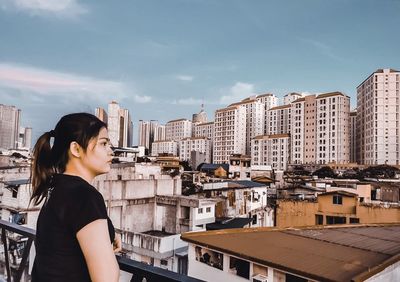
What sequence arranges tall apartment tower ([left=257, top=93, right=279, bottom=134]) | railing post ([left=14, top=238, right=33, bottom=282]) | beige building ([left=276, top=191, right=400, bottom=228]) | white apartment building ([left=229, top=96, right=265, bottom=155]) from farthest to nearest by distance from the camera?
tall apartment tower ([left=257, top=93, right=279, bottom=134]), white apartment building ([left=229, top=96, right=265, bottom=155]), beige building ([left=276, top=191, right=400, bottom=228]), railing post ([left=14, top=238, right=33, bottom=282])

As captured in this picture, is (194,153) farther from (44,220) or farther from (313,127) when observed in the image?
(44,220)

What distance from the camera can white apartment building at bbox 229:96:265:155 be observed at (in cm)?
11200

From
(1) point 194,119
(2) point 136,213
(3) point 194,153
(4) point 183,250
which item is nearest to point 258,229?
(4) point 183,250

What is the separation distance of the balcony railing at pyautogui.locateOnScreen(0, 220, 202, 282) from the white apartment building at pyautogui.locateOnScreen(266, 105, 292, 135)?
10316 centimetres

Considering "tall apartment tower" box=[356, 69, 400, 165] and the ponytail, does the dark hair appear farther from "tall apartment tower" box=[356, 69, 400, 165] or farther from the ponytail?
"tall apartment tower" box=[356, 69, 400, 165]

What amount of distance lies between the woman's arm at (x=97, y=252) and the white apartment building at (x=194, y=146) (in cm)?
11511

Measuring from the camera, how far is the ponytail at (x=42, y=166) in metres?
1.79

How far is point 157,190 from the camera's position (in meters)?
24.7

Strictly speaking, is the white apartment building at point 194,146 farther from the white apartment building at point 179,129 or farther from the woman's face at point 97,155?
the woman's face at point 97,155

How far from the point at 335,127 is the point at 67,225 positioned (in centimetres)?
9429

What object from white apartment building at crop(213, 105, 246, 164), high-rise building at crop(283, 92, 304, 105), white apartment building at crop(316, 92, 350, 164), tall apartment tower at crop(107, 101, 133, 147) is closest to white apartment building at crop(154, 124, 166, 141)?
tall apartment tower at crop(107, 101, 133, 147)

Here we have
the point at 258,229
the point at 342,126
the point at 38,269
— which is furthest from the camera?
the point at 342,126

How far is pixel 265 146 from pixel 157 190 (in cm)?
7272

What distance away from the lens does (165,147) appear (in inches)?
5094
